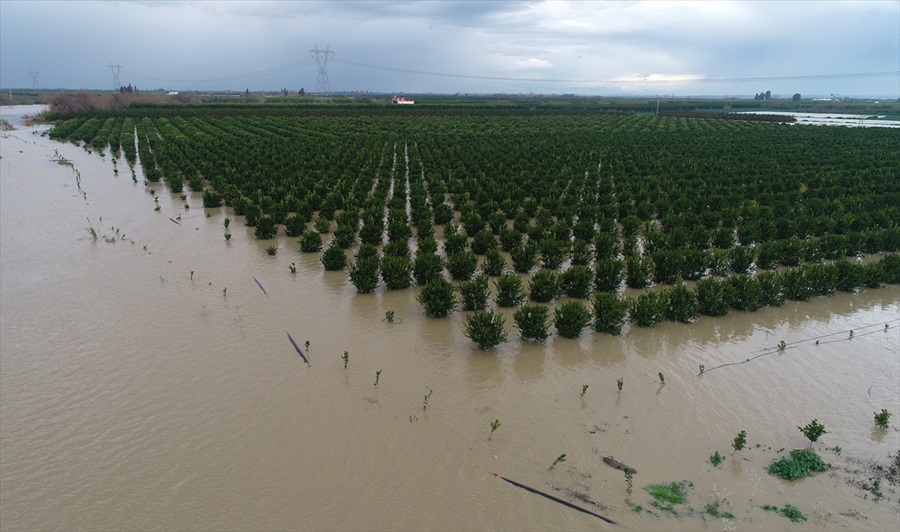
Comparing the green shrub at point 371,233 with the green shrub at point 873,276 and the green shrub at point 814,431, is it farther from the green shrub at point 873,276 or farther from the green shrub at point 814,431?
the green shrub at point 873,276

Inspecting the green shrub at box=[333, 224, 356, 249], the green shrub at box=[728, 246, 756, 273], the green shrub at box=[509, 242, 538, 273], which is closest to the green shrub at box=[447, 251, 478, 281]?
the green shrub at box=[509, 242, 538, 273]

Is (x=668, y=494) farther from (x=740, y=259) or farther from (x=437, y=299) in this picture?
(x=740, y=259)

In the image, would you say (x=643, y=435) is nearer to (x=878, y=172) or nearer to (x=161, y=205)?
(x=161, y=205)

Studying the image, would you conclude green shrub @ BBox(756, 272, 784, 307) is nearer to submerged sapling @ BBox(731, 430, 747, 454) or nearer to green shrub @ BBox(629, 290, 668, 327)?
green shrub @ BBox(629, 290, 668, 327)

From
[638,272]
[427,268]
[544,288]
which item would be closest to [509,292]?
[544,288]

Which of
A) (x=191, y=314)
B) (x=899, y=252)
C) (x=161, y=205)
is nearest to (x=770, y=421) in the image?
(x=191, y=314)

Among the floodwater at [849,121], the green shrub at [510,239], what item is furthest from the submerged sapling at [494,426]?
the floodwater at [849,121]
